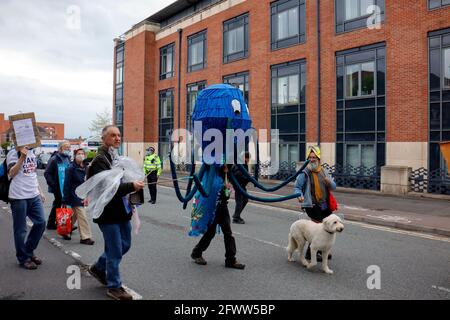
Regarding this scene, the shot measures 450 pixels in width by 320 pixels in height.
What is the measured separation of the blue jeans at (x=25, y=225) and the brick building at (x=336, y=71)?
565 inches

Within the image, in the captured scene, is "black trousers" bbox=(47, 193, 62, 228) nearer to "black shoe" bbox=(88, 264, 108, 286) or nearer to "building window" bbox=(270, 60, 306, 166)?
"black shoe" bbox=(88, 264, 108, 286)

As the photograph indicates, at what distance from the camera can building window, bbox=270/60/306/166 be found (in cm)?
2136

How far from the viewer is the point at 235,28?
25.6 m

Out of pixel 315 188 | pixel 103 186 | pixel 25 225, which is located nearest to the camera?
pixel 103 186

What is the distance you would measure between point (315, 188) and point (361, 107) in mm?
13186

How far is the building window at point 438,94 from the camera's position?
51.6ft

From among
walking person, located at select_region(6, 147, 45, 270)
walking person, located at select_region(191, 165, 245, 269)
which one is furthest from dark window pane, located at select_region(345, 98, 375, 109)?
walking person, located at select_region(6, 147, 45, 270)

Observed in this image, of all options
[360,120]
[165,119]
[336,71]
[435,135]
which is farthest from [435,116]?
[165,119]

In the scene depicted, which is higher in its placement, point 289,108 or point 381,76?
point 381,76

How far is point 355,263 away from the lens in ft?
21.0

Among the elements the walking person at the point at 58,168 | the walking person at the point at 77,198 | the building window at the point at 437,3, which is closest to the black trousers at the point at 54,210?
the walking person at the point at 58,168

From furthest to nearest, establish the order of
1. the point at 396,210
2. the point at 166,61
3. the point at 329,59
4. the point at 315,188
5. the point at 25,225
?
1. the point at 166,61
2. the point at 329,59
3. the point at 396,210
4. the point at 315,188
5. the point at 25,225

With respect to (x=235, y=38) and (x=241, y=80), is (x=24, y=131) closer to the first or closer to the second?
(x=241, y=80)
